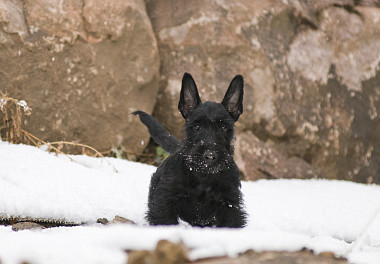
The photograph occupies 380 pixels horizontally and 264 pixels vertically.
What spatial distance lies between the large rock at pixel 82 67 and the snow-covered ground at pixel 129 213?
0.84m

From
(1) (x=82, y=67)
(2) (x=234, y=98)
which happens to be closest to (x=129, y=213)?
(2) (x=234, y=98)

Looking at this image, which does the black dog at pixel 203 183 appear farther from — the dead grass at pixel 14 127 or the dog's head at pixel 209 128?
the dead grass at pixel 14 127

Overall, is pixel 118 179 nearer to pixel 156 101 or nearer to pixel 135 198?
pixel 135 198

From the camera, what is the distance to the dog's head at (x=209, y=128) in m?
3.53

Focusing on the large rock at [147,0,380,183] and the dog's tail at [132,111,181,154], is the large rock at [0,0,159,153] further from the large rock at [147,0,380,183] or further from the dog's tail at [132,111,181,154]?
the dog's tail at [132,111,181,154]

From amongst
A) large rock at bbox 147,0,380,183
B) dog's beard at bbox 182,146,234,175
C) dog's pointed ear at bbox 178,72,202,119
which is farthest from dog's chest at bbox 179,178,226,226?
large rock at bbox 147,0,380,183

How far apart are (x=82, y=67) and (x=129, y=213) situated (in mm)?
2383

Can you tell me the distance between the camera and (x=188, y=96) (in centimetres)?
394

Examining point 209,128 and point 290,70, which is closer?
point 209,128

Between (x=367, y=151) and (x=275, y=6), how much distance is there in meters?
2.69

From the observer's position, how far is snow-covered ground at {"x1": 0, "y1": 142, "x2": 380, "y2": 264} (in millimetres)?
2131

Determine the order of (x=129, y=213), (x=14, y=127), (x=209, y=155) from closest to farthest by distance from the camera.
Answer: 1. (x=209, y=155)
2. (x=129, y=213)
3. (x=14, y=127)

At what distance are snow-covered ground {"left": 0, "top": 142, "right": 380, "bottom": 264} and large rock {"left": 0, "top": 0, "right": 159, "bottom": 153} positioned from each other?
0.84m

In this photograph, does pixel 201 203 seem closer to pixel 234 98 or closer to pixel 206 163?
pixel 206 163
